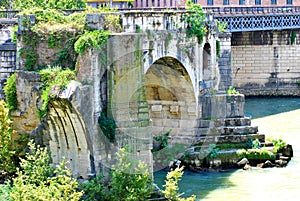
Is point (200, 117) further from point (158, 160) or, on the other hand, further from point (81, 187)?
point (81, 187)

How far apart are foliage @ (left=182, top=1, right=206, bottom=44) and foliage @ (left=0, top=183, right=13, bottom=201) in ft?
40.7

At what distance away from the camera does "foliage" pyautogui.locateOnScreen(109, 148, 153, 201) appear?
1028 inches

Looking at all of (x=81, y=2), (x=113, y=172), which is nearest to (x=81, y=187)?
(x=113, y=172)

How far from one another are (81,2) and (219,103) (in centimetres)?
2100

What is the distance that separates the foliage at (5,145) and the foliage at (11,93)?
2.08 ft

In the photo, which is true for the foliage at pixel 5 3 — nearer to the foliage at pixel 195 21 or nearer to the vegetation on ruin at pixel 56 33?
the foliage at pixel 195 21

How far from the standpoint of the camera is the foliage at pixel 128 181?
2611cm

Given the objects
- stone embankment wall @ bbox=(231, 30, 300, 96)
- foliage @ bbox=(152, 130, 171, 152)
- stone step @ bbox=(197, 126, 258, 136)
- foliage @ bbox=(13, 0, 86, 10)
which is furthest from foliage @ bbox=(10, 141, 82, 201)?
stone embankment wall @ bbox=(231, 30, 300, 96)

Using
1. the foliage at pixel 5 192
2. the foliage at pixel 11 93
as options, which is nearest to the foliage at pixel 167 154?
the foliage at pixel 11 93

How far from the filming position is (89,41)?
27453mm

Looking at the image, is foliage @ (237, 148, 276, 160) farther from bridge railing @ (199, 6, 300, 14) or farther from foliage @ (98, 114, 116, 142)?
bridge railing @ (199, 6, 300, 14)

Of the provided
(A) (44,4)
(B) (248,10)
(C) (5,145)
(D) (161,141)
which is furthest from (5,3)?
(C) (5,145)

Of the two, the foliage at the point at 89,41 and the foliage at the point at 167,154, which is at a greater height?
the foliage at the point at 89,41

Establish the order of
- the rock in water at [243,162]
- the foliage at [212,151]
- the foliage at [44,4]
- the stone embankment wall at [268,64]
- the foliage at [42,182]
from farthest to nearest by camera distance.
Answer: the stone embankment wall at [268,64] < the foliage at [44,4] < the foliage at [212,151] < the rock in water at [243,162] < the foliage at [42,182]
